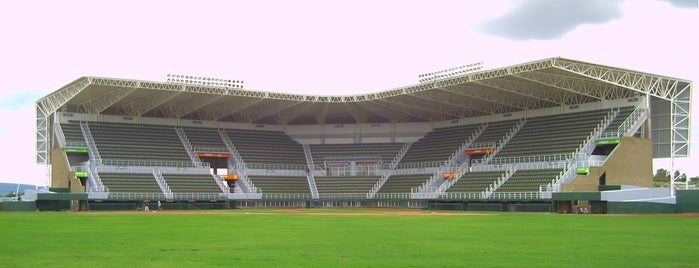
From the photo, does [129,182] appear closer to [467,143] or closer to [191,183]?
[191,183]

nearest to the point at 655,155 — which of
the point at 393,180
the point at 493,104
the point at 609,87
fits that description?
the point at 609,87

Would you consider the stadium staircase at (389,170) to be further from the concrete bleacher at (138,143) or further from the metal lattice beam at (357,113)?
the concrete bleacher at (138,143)

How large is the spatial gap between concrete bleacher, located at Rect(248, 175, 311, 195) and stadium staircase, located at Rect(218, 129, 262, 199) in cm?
93

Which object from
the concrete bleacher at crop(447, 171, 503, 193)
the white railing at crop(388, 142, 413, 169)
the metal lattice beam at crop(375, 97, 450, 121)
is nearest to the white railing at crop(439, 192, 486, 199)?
the concrete bleacher at crop(447, 171, 503, 193)

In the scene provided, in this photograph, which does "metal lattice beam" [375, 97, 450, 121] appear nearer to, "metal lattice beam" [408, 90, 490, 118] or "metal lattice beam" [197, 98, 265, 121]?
"metal lattice beam" [408, 90, 490, 118]

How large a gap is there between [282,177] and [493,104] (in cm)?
2499

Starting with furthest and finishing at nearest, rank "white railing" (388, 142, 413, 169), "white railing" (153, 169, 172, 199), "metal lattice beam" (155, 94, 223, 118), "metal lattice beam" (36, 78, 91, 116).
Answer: "white railing" (388, 142, 413, 169) < "metal lattice beam" (155, 94, 223, 118) < "white railing" (153, 169, 172, 199) < "metal lattice beam" (36, 78, 91, 116)

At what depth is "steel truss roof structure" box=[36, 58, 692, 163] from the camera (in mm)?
62406

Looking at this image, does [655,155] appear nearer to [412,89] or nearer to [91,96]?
[412,89]

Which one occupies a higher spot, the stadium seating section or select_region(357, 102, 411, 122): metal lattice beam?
select_region(357, 102, 411, 122): metal lattice beam

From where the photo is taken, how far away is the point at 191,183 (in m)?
75.6

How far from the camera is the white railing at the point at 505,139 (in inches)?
2923

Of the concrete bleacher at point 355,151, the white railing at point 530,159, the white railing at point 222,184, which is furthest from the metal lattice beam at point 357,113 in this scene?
the white railing at point 530,159

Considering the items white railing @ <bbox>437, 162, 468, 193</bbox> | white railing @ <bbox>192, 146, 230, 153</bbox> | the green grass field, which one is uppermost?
white railing @ <bbox>192, 146, 230, 153</bbox>
